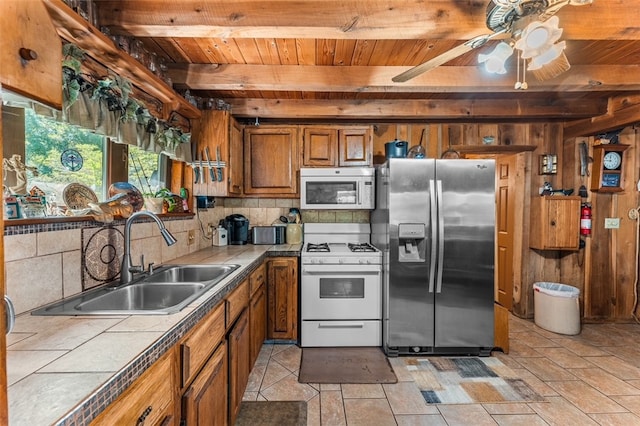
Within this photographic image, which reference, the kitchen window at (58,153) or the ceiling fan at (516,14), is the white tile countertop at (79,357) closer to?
the kitchen window at (58,153)

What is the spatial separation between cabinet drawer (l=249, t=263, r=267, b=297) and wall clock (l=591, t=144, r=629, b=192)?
3.59 m

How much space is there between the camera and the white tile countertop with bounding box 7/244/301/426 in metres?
0.64

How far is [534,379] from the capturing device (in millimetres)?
2355

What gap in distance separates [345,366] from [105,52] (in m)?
2.52

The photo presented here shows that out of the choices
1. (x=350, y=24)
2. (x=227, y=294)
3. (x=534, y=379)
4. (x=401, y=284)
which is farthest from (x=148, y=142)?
(x=534, y=379)

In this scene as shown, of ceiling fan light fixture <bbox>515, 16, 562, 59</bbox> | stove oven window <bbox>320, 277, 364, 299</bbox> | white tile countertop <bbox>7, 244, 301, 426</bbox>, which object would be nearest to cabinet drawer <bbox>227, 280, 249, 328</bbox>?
white tile countertop <bbox>7, 244, 301, 426</bbox>

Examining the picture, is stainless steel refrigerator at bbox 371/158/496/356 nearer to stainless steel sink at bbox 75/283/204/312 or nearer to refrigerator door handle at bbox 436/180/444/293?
refrigerator door handle at bbox 436/180/444/293

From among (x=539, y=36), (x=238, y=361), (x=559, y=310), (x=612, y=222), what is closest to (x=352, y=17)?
(x=539, y=36)

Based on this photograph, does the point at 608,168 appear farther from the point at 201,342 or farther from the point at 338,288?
the point at 201,342

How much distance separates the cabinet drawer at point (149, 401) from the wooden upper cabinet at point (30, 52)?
0.73 m

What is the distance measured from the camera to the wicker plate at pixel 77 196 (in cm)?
158

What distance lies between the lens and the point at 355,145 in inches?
127

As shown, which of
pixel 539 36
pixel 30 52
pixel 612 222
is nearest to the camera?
pixel 30 52

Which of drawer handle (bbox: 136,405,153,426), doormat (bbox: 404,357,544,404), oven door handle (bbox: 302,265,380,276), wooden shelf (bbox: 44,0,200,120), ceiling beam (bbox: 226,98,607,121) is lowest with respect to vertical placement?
doormat (bbox: 404,357,544,404)
